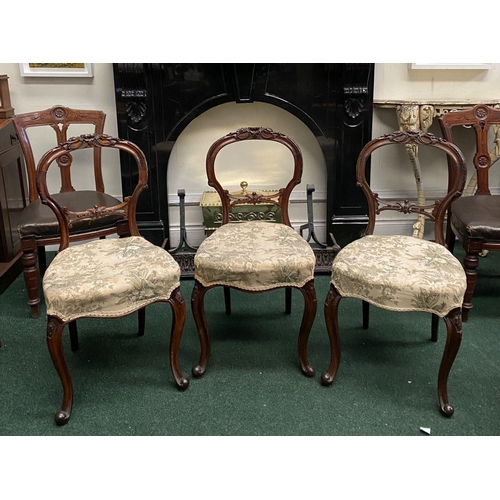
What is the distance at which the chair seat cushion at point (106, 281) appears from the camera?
76.1 inches

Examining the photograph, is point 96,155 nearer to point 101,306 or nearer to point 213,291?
point 213,291

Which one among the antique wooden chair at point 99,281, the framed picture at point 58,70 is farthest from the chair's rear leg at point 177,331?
the framed picture at point 58,70

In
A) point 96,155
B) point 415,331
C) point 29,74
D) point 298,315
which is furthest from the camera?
point 29,74

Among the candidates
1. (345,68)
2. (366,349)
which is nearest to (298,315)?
(366,349)

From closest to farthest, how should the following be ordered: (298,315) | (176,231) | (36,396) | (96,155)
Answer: (36,396), (298,315), (96,155), (176,231)

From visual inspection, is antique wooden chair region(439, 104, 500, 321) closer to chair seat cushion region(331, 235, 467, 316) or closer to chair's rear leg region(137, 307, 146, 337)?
chair seat cushion region(331, 235, 467, 316)

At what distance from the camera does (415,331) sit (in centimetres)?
263

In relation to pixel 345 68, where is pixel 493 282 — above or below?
below

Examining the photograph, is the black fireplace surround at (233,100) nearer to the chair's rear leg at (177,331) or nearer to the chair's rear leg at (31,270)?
the chair's rear leg at (31,270)

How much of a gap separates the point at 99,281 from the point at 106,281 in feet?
0.08

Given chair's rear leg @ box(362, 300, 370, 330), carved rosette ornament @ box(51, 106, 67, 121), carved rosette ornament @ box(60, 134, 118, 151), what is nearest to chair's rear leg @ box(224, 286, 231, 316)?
chair's rear leg @ box(362, 300, 370, 330)

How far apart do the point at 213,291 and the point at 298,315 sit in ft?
1.78

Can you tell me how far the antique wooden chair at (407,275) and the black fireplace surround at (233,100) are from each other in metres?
1.06

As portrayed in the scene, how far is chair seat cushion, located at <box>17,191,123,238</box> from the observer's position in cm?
267
